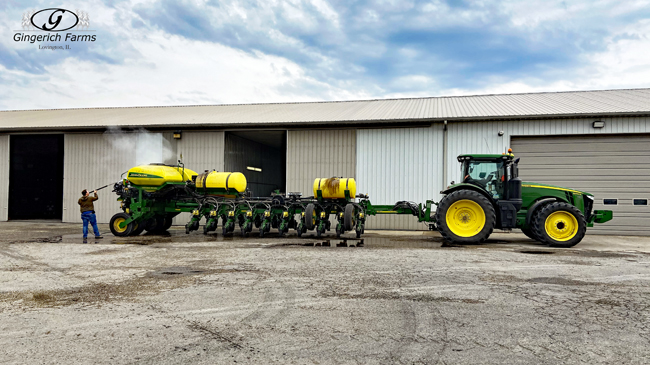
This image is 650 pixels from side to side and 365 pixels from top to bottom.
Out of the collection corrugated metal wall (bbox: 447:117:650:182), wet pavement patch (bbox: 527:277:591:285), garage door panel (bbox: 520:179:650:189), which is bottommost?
wet pavement patch (bbox: 527:277:591:285)

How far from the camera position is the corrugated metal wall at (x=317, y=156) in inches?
662

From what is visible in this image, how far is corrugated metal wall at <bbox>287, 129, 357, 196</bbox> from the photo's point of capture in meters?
16.8

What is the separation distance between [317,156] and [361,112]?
289 centimetres

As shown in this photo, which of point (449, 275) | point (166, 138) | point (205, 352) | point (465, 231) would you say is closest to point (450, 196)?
point (465, 231)

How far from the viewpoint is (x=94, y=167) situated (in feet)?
61.1

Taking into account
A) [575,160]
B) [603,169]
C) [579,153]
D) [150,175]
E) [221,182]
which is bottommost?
[221,182]

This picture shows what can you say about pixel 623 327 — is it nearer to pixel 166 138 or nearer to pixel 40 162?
pixel 166 138

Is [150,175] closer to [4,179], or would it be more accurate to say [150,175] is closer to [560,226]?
[4,179]

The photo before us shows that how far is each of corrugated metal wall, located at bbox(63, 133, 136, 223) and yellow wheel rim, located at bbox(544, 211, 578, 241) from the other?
52.0 feet

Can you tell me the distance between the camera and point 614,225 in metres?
15.0

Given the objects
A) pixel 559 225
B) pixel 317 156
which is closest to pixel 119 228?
pixel 317 156

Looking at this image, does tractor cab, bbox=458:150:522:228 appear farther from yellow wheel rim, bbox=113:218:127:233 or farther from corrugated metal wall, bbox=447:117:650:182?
yellow wheel rim, bbox=113:218:127:233

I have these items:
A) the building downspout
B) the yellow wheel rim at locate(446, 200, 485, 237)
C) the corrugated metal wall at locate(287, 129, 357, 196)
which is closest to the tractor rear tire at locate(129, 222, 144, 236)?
the corrugated metal wall at locate(287, 129, 357, 196)

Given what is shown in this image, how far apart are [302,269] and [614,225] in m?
13.1
